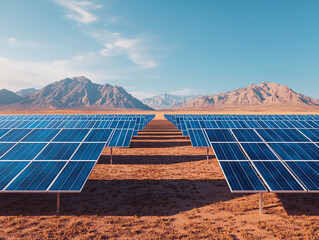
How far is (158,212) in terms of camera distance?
10.0 m

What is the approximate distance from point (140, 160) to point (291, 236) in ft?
47.7

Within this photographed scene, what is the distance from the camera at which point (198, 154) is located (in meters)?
23.1

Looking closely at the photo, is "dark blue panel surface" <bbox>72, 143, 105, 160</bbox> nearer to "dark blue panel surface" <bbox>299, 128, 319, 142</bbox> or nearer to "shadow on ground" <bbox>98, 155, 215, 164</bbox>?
"shadow on ground" <bbox>98, 155, 215, 164</bbox>

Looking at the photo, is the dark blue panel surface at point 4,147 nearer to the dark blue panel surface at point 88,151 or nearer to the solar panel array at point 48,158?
the solar panel array at point 48,158

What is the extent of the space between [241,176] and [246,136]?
4559 mm

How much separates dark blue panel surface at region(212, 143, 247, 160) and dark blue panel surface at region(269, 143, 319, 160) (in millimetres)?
2019

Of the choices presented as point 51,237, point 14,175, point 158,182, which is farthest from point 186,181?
point 14,175

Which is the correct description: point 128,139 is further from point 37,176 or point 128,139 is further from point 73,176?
point 37,176

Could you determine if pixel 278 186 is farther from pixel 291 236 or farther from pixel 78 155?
pixel 78 155

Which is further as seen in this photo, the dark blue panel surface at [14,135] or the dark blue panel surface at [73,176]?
the dark blue panel surface at [14,135]

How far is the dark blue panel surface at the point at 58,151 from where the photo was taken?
11.1m

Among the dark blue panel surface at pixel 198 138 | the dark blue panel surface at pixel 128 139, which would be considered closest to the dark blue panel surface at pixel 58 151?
the dark blue panel surface at pixel 128 139

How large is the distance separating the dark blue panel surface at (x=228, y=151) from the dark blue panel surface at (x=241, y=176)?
1.50 ft

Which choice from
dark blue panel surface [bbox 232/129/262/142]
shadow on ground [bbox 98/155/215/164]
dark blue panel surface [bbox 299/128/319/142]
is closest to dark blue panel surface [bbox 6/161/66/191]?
shadow on ground [bbox 98/155/215/164]
